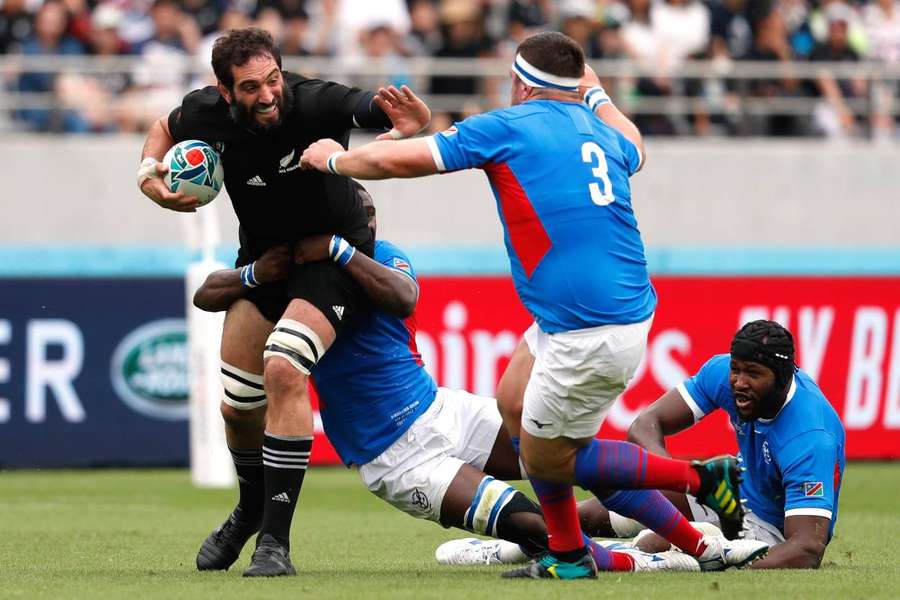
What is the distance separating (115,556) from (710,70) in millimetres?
11152

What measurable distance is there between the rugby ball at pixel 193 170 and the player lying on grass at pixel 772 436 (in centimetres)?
210

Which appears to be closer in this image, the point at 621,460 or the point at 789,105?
the point at 621,460

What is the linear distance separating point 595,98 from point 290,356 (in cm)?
176

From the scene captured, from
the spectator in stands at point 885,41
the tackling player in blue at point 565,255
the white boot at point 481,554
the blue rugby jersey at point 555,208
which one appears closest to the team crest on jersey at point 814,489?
the tackling player in blue at point 565,255

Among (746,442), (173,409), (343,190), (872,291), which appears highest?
(343,190)

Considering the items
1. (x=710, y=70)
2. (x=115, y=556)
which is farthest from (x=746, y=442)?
(x=710, y=70)

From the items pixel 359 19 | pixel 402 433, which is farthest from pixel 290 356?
pixel 359 19

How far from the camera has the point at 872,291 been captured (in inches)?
589

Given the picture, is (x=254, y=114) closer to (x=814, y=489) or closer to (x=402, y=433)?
(x=402, y=433)

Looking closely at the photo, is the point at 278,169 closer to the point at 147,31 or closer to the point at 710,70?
the point at 147,31

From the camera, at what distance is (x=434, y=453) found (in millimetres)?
7395

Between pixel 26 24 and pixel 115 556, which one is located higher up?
pixel 26 24

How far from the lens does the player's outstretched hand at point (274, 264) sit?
717 centimetres

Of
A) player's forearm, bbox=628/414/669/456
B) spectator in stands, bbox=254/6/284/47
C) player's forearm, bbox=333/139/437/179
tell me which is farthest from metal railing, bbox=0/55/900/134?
player's forearm, bbox=333/139/437/179
